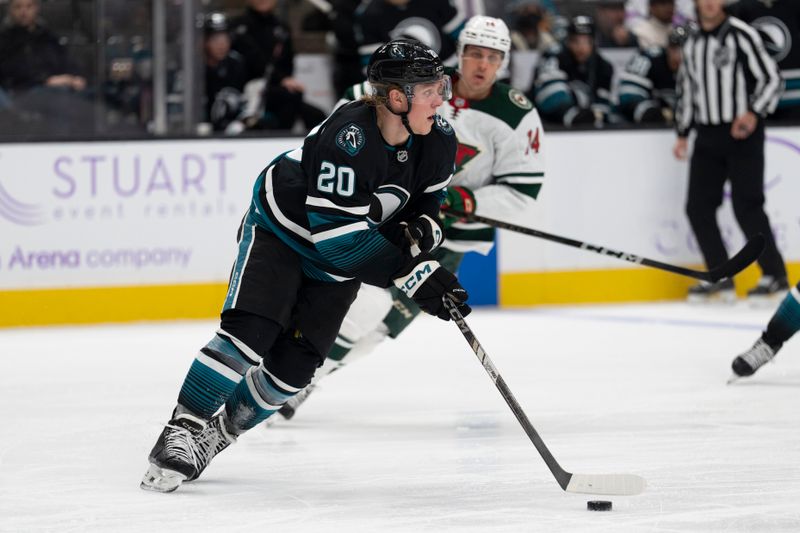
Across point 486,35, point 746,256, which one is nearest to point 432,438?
point 746,256

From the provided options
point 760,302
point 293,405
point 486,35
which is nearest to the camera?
point 293,405

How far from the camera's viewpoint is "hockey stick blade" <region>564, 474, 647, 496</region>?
2869 mm

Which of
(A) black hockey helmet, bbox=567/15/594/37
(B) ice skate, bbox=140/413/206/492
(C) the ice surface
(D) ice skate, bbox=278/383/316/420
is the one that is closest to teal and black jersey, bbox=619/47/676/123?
(A) black hockey helmet, bbox=567/15/594/37

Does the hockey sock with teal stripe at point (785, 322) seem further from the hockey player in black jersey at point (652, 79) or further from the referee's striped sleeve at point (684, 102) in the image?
the hockey player in black jersey at point (652, 79)

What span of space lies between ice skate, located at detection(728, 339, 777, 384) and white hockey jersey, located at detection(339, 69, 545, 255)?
0.90m

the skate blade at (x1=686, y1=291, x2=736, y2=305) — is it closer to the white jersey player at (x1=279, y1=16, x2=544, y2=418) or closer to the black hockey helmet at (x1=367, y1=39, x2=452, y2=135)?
the white jersey player at (x1=279, y1=16, x2=544, y2=418)

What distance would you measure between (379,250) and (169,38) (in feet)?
12.3

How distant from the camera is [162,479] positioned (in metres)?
3.03

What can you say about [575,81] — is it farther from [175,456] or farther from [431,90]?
[175,456]

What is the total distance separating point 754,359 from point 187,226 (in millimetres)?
2676

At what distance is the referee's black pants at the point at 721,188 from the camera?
6688 mm

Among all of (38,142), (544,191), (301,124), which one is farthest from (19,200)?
(544,191)

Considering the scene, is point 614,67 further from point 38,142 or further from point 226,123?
point 38,142

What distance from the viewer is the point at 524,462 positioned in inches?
133
